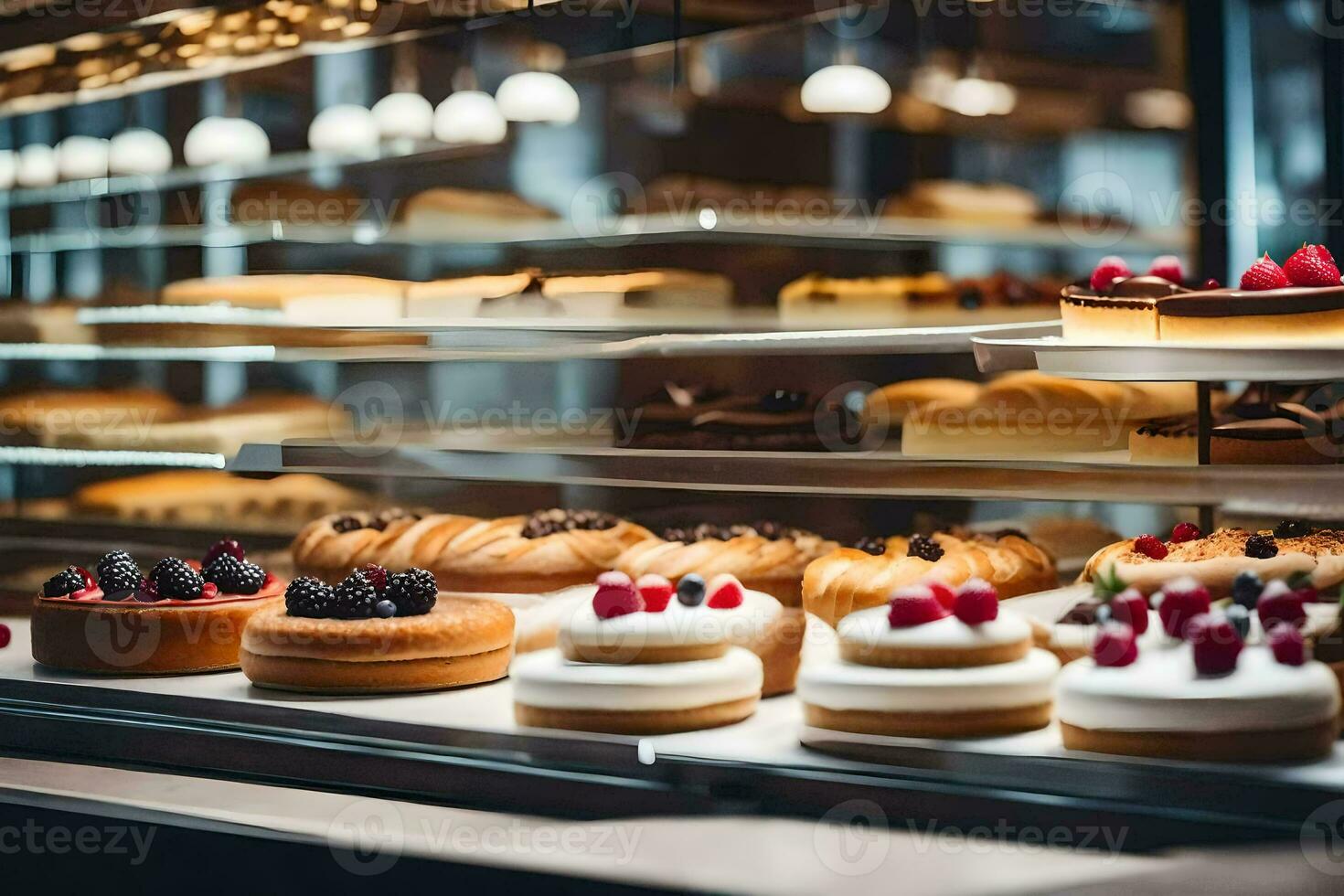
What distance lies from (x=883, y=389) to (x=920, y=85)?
1.15 metres

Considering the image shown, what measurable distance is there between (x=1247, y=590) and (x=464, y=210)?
2667 millimetres

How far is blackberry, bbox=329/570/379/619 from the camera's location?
3.28 metres

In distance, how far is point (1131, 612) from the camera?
8.44 feet

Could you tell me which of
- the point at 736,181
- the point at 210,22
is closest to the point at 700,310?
the point at 736,181

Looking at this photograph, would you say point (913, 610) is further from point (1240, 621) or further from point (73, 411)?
point (73, 411)

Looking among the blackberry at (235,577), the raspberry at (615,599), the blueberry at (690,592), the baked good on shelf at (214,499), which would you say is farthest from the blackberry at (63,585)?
the blueberry at (690,592)

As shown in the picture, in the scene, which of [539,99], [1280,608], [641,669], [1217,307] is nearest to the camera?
[1280,608]

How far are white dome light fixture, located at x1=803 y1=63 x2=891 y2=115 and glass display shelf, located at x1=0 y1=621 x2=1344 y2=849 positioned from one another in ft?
7.47

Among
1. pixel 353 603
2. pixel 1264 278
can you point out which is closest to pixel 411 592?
pixel 353 603

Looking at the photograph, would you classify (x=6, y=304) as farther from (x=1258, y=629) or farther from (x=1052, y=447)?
(x=1258, y=629)

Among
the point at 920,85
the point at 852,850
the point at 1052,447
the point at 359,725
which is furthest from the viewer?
the point at 920,85

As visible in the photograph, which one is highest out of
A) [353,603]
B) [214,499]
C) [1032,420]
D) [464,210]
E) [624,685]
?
[464,210]

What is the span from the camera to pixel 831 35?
473 centimetres

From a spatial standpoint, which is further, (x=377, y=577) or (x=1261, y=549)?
(x=377, y=577)
